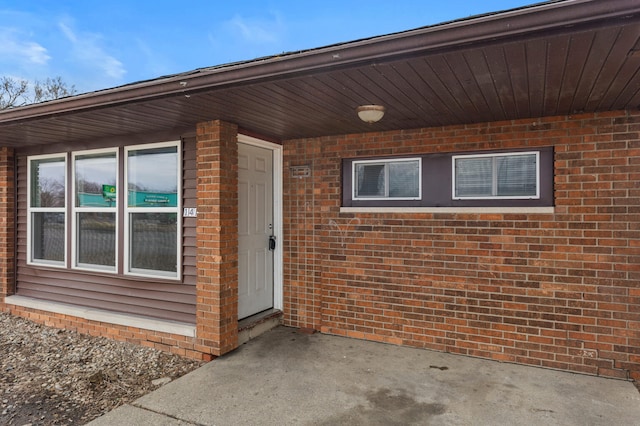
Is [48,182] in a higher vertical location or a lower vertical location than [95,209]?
higher

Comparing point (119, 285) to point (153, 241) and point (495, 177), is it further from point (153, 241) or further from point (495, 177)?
point (495, 177)

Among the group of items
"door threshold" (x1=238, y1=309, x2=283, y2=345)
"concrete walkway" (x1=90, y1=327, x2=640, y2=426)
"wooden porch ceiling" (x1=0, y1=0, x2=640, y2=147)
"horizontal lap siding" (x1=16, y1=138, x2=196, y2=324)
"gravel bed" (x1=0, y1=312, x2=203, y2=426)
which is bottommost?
"gravel bed" (x1=0, y1=312, x2=203, y2=426)

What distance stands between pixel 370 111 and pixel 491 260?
6.56 ft

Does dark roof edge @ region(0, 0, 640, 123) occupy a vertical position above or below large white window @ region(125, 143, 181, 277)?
above

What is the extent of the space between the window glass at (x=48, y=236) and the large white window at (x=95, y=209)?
44 centimetres

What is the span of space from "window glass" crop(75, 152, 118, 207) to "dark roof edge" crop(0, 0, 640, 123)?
5.65ft

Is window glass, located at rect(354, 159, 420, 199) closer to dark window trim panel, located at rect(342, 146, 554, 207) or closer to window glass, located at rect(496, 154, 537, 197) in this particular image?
dark window trim panel, located at rect(342, 146, 554, 207)

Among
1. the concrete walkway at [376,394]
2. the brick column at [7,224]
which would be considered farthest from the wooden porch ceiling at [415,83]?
the concrete walkway at [376,394]

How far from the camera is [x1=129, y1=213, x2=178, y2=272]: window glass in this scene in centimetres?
455

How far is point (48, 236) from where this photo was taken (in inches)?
227

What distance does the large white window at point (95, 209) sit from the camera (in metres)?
5.02

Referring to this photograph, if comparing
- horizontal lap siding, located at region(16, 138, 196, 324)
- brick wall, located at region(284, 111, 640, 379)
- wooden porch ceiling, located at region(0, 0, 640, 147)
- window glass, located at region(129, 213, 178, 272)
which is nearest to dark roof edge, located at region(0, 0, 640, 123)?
wooden porch ceiling, located at region(0, 0, 640, 147)

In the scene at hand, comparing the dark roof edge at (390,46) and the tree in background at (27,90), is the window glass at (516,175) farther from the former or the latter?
the tree in background at (27,90)

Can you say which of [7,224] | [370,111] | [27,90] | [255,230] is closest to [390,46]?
[370,111]
